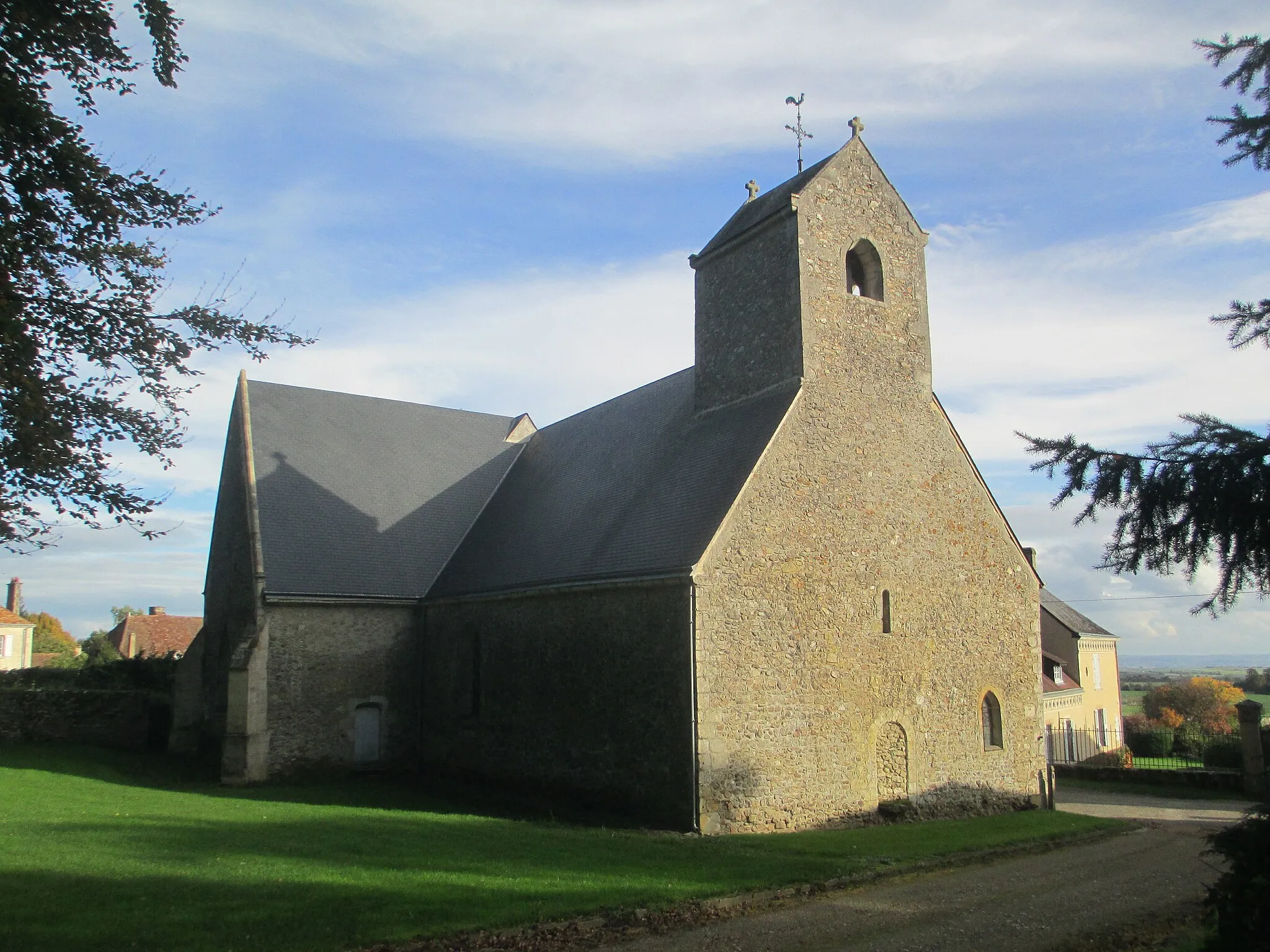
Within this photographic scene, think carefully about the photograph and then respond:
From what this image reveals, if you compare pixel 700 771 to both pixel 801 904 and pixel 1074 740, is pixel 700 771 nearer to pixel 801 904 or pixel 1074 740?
pixel 801 904

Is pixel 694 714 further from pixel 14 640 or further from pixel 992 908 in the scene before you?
pixel 14 640

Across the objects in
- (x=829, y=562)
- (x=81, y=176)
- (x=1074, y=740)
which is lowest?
(x=1074, y=740)

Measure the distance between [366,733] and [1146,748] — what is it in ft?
98.1

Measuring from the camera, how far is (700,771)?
48.8 feet

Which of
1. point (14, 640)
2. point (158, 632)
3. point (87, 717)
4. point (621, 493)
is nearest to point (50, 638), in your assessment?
point (14, 640)

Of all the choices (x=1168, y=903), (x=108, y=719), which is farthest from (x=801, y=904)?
(x=108, y=719)

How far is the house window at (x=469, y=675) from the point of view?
69.6ft

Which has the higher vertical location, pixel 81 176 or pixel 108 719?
pixel 81 176

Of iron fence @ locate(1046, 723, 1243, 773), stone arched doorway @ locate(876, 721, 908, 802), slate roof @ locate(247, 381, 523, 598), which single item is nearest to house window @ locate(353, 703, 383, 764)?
slate roof @ locate(247, 381, 523, 598)

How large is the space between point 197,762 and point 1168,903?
72.5 ft

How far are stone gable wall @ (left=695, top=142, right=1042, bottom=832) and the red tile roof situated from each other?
44572 mm

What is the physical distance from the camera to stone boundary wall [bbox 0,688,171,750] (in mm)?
24562

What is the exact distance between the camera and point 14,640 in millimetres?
63281

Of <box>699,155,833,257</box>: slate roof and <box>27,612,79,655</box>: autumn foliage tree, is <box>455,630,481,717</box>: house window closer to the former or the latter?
<box>699,155,833,257</box>: slate roof
